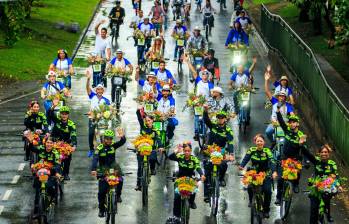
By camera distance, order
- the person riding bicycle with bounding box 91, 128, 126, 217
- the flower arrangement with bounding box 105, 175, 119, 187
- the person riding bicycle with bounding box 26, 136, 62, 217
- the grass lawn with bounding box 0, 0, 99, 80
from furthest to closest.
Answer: the grass lawn with bounding box 0, 0, 99, 80
the person riding bicycle with bounding box 26, 136, 62, 217
the person riding bicycle with bounding box 91, 128, 126, 217
the flower arrangement with bounding box 105, 175, 119, 187

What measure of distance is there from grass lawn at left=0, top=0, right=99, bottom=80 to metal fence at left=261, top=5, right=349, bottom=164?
28.0ft

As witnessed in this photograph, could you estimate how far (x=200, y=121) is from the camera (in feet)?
98.1

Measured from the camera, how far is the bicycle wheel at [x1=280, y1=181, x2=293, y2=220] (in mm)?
23156

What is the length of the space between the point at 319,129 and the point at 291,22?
73.8 feet

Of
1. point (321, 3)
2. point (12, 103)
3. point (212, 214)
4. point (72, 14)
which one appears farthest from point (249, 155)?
point (72, 14)

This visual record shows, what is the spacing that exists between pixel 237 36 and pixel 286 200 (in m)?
19.0

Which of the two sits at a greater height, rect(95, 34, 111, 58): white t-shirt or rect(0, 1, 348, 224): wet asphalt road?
rect(95, 34, 111, 58): white t-shirt

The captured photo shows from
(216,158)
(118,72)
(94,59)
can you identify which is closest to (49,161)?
(216,158)

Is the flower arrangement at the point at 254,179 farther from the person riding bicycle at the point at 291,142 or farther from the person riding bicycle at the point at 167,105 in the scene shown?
the person riding bicycle at the point at 167,105

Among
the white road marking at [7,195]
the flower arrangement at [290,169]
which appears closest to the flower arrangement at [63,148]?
the white road marking at [7,195]

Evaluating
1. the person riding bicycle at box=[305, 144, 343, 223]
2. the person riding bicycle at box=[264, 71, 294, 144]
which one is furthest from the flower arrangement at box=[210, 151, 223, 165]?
the person riding bicycle at box=[264, 71, 294, 144]

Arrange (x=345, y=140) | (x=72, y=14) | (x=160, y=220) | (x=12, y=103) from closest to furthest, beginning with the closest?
(x=160, y=220)
(x=345, y=140)
(x=12, y=103)
(x=72, y=14)

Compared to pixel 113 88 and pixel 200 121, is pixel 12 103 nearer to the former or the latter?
pixel 113 88

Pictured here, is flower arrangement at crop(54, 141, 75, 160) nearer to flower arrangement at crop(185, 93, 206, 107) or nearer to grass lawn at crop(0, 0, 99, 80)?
flower arrangement at crop(185, 93, 206, 107)
